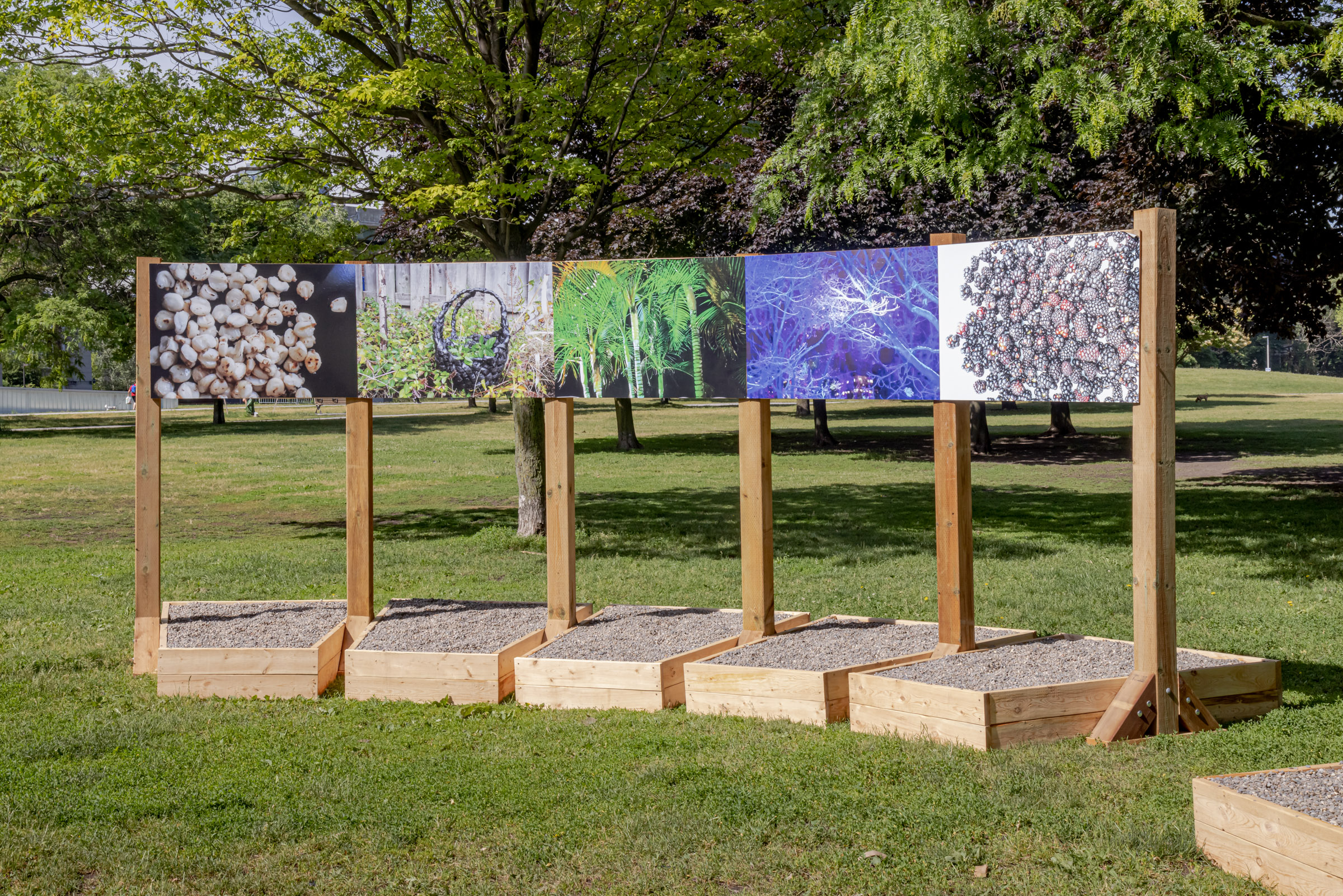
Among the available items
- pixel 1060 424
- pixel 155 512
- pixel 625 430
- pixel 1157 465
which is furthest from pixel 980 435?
pixel 155 512

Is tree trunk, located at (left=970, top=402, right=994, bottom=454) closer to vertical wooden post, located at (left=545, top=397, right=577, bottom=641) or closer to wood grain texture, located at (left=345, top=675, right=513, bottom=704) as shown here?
vertical wooden post, located at (left=545, top=397, right=577, bottom=641)

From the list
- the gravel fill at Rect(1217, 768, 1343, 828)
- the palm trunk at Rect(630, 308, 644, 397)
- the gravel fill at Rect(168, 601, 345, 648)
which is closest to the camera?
the gravel fill at Rect(1217, 768, 1343, 828)

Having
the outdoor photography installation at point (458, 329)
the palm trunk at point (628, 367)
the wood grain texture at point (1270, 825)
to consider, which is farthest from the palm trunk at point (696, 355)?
the wood grain texture at point (1270, 825)

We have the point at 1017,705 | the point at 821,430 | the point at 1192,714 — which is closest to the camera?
the point at 1017,705

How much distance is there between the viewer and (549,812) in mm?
5352

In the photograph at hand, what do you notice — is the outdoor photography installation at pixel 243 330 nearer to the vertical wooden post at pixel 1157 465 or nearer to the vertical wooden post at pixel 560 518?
the vertical wooden post at pixel 560 518

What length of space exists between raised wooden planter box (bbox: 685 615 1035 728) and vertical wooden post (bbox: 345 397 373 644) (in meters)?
2.57

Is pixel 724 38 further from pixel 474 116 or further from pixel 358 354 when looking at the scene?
pixel 358 354

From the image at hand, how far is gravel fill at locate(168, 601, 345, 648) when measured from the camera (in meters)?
7.95

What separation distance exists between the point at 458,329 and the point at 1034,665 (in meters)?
4.55

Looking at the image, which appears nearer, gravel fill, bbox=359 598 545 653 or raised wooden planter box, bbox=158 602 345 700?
raised wooden planter box, bbox=158 602 345 700

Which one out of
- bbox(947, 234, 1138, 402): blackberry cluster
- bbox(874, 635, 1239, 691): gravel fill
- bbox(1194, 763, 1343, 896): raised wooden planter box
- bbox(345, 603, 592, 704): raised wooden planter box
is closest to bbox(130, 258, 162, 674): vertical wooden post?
bbox(345, 603, 592, 704): raised wooden planter box

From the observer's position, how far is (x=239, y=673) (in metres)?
7.47

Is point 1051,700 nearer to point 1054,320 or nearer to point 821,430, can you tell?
point 1054,320
